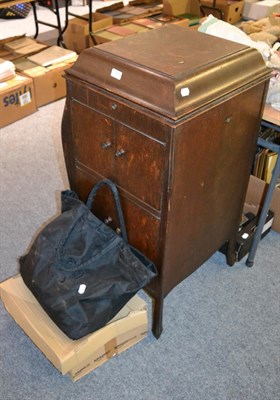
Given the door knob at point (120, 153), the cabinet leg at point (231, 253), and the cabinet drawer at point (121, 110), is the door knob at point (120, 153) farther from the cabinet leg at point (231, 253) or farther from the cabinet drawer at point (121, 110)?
the cabinet leg at point (231, 253)

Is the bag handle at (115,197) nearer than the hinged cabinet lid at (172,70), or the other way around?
the hinged cabinet lid at (172,70)

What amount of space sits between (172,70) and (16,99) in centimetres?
196

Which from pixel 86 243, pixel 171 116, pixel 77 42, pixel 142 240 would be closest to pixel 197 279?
pixel 142 240

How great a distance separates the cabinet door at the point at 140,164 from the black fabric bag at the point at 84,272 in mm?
65

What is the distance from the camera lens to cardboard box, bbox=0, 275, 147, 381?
1357 millimetres

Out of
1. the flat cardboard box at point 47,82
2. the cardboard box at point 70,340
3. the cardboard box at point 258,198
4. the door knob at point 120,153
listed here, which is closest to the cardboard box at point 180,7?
the flat cardboard box at point 47,82

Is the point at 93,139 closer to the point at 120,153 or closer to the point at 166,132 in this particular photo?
the point at 120,153

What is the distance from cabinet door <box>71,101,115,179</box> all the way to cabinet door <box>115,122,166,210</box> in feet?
0.13

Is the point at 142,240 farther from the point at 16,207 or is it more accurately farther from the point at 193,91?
the point at 16,207

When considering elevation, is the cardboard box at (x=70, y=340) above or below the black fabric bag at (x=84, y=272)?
below

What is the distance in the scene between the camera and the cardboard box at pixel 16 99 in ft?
9.05

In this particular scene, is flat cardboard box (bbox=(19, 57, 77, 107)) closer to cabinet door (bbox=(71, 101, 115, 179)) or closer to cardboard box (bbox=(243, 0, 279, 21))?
cabinet door (bbox=(71, 101, 115, 179))

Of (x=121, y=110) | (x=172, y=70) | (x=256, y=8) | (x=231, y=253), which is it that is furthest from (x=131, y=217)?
(x=256, y=8)

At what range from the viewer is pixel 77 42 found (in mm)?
3750
